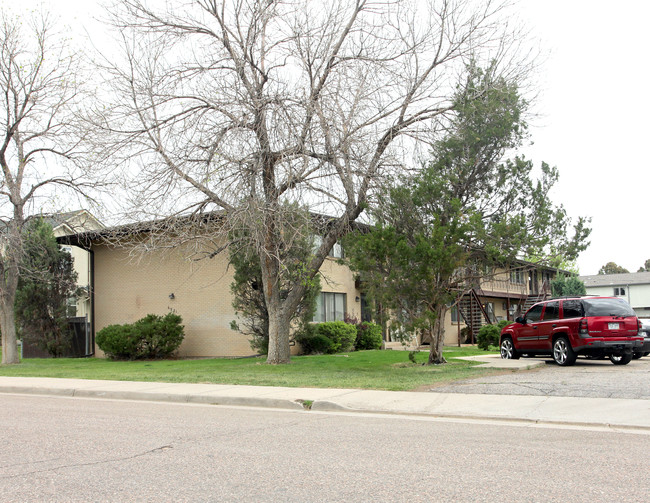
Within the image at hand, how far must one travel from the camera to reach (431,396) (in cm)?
1125

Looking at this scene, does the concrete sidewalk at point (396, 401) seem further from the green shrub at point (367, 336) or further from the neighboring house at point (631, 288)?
the neighboring house at point (631, 288)

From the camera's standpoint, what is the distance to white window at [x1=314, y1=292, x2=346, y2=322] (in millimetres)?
27797

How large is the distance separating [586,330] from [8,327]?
19.5 meters

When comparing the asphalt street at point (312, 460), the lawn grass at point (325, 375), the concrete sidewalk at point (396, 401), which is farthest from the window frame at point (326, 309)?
the asphalt street at point (312, 460)

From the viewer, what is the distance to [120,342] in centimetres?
2466

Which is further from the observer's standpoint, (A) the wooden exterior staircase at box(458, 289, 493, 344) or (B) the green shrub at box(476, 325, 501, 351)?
(A) the wooden exterior staircase at box(458, 289, 493, 344)

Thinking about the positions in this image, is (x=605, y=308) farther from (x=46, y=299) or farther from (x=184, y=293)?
(x=46, y=299)

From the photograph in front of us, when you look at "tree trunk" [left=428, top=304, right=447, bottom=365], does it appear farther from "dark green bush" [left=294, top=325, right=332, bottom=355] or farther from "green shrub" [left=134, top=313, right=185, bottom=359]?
"green shrub" [left=134, top=313, right=185, bottom=359]

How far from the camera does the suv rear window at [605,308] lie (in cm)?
1672

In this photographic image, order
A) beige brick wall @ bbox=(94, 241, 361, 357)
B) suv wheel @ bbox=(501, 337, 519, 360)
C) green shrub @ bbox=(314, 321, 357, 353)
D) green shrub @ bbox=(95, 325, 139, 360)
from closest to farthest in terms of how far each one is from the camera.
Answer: suv wheel @ bbox=(501, 337, 519, 360), green shrub @ bbox=(95, 325, 139, 360), green shrub @ bbox=(314, 321, 357, 353), beige brick wall @ bbox=(94, 241, 361, 357)

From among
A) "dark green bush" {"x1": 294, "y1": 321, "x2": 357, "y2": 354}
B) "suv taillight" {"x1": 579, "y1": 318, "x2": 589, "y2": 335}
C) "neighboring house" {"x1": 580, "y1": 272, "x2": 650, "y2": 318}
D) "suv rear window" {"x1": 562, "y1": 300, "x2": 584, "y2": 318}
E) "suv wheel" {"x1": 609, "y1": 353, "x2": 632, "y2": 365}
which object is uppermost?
"neighboring house" {"x1": 580, "y1": 272, "x2": 650, "y2": 318}

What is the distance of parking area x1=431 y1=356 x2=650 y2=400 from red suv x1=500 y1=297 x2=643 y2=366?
2.44 ft

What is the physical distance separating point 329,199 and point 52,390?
8370mm

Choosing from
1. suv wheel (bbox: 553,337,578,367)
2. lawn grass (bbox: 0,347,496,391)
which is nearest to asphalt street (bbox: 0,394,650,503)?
lawn grass (bbox: 0,347,496,391)
